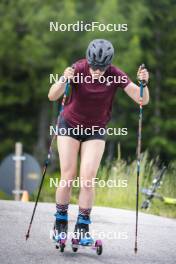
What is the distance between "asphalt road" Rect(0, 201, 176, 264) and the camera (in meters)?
8.09

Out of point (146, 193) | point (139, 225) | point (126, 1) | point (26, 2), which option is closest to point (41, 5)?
point (26, 2)

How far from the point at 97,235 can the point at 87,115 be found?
2279 millimetres

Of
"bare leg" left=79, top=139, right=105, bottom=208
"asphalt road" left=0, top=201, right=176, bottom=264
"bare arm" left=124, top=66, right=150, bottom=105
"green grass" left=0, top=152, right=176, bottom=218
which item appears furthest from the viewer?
"green grass" left=0, top=152, right=176, bottom=218

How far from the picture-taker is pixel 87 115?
7.77 m

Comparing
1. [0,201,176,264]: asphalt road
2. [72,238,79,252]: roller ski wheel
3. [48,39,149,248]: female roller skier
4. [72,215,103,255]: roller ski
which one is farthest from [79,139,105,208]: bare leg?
[0,201,176,264]: asphalt road

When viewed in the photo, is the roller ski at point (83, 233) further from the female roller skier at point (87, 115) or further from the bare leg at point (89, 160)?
the bare leg at point (89, 160)

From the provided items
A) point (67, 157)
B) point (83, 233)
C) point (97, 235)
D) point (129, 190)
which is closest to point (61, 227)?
point (83, 233)

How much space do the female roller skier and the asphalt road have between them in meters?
0.43

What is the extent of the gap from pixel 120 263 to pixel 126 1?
141 ft

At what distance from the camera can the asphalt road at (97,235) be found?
8086 millimetres

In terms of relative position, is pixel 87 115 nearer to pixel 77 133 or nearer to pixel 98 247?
pixel 77 133

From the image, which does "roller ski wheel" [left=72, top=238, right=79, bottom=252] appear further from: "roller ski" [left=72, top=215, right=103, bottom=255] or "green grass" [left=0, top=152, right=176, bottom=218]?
"green grass" [left=0, top=152, right=176, bottom=218]

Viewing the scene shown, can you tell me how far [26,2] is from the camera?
4734 centimetres

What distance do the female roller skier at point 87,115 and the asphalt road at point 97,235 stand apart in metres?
0.43
